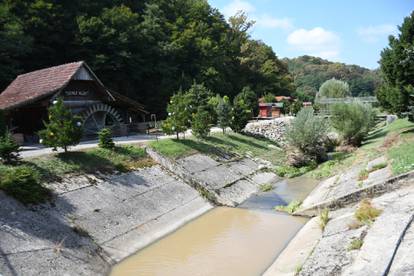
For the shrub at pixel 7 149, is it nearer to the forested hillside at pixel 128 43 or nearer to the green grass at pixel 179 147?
the green grass at pixel 179 147

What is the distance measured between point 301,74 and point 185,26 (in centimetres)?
9914

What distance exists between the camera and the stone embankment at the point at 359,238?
10.9m

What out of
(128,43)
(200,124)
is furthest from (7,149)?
(128,43)

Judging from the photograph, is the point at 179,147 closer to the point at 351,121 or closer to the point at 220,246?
the point at 220,246

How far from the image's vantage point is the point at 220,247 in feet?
53.7

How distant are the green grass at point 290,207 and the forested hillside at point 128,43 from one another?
30.1 metres

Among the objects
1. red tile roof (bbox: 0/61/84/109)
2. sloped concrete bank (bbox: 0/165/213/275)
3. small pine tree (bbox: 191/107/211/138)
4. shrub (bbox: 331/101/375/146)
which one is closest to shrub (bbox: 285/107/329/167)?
shrub (bbox: 331/101/375/146)

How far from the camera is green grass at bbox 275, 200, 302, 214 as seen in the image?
67.2ft

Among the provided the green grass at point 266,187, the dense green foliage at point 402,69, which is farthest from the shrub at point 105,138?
the dense green foliage at point 402,69

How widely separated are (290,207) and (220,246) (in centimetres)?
582

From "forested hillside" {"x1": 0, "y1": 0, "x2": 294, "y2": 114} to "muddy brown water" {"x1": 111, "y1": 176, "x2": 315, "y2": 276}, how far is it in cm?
2890

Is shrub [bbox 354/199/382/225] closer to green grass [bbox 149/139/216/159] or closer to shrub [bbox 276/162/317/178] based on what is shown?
green grass [bbox 149/139/216/159]


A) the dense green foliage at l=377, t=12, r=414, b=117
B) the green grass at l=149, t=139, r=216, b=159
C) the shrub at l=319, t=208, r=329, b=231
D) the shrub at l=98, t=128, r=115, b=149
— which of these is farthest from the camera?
the dense green foliage at l=377, t=12, r=414, b=117

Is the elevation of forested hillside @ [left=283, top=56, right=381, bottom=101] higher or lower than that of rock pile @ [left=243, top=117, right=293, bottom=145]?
higher
